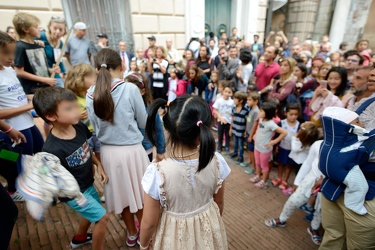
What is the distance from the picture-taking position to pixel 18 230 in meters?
2.34

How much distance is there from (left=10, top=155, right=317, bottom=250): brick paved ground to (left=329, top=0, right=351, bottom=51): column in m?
10.8

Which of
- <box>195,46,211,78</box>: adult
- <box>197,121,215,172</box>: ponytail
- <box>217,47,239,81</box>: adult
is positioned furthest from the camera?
<box>195,46,211,78</box>: adult

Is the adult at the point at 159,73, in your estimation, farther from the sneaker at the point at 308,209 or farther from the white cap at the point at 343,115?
the white cap at the point at 343,115

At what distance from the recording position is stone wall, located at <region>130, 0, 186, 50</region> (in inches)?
272

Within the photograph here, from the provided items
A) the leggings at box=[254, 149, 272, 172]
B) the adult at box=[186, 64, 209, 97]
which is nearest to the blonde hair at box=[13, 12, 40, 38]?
the adult at box=[186, 64, 209, 97]

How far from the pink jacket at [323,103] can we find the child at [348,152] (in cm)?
137

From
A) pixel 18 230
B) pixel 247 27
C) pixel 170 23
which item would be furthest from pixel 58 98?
pixel 247 27

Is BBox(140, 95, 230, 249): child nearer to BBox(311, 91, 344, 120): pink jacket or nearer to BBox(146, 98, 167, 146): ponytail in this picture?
BBox(146, 98, 167, 146): ponytail

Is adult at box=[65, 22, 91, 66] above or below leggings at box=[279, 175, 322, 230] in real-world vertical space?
above

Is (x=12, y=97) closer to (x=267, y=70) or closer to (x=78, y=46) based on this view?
(x=78, y=46)

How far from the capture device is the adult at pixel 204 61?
5.80 m

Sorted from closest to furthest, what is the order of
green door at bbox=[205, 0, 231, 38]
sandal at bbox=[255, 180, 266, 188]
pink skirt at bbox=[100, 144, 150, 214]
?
1. pink skirt at bbox=[100, 144, 150, 214]
2. sandal at bbox=[255, 180, 266, 188]
3. green door at bbox=[205, 0, 231, 38]

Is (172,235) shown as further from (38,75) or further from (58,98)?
(38,75)

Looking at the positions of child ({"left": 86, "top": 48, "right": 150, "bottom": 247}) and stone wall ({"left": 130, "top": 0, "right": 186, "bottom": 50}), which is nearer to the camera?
child ({"left": 86, "top": 48, "right": 150, "bottom": 247})
